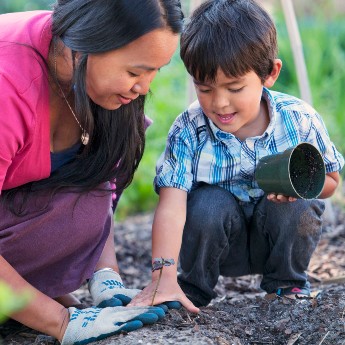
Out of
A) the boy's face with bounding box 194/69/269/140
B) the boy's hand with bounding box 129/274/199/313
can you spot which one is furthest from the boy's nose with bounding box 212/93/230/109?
the boy's hand with bounding box 129/274/199/313

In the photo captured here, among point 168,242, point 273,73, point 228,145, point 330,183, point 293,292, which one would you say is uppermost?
point 273,73

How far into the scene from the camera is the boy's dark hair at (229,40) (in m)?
2.29

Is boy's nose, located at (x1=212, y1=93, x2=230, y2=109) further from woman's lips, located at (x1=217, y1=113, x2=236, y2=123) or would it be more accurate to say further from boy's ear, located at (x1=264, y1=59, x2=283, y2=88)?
boy's ear, located at (x1=264, y1=59, x2=283, y2=88)

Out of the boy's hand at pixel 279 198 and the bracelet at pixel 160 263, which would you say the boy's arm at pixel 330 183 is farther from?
the bracelet at pixel 160 263

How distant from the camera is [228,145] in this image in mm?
2484

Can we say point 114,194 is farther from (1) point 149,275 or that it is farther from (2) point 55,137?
(1) point 149,275

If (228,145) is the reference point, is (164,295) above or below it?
below

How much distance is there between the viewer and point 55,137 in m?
2.37

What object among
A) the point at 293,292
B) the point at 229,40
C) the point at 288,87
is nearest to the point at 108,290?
the point at 293,292

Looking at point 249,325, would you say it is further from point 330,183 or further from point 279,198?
point 330,183

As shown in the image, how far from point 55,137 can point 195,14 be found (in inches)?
24.2

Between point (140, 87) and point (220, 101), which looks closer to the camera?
point (140, 87)

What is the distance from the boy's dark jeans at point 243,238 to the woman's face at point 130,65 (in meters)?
0.56

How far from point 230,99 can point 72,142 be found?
528 millimetres
